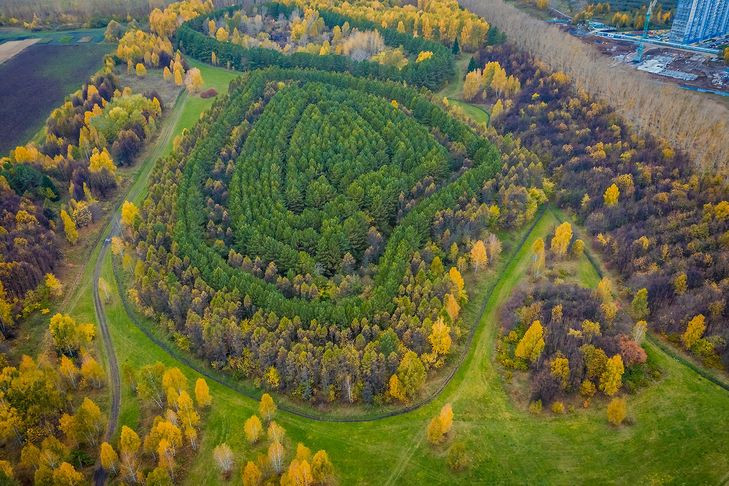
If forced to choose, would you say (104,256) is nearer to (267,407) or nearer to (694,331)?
(267,407)

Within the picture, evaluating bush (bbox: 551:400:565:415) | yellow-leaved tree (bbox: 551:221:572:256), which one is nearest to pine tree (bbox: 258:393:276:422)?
bush (bbox: 551:400:565:415)

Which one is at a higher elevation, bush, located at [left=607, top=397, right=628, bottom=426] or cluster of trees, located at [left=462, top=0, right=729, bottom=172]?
cluster of trees, located at [left=462, top=0, right=729, bottom=172]

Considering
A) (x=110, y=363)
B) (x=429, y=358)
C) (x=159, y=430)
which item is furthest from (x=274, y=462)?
(x=110, y=363)

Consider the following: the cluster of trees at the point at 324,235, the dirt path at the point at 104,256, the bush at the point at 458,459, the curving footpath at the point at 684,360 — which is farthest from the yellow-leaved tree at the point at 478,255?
the dirt path at the point at 104,256

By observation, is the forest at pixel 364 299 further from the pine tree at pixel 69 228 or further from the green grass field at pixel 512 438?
the pine tree at pixel 69 228

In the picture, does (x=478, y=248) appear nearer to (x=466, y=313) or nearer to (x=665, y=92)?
(x=466, y=313)

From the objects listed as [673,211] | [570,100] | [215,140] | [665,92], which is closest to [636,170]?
[673,211]

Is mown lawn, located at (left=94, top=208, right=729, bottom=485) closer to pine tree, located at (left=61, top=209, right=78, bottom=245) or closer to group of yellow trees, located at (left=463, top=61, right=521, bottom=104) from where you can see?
pine tree, located at (left=61, top=209, right=78, bottom=245)
